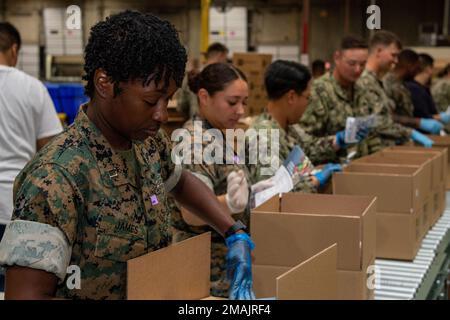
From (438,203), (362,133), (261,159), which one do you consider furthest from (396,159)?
(261,159)

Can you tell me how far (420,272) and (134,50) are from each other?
5.70 ft

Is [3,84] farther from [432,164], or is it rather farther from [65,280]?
[432,164]

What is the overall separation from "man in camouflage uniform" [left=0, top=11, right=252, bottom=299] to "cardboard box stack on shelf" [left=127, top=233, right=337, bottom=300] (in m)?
0.08

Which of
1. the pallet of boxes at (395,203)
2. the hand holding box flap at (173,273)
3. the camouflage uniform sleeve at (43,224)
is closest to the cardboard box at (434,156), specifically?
the pallet of boxes at (395,203)

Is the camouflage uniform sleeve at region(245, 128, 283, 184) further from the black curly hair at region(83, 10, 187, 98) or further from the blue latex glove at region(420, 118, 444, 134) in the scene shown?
the blue latex glove at region(420, 118, 444, 134)

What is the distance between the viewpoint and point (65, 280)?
3.96 ft

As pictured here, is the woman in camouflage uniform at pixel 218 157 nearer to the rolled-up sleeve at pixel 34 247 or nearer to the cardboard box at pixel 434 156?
the rolled-up sleeve at pixel 34 247

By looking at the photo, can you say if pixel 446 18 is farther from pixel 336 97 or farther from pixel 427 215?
A: pixel 427 215

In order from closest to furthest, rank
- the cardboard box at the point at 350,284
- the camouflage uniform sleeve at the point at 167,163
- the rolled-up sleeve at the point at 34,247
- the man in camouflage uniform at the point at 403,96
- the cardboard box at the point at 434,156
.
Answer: the rolled-up sleeve at the point at 34,247
the camouflage uniform sleeve at the point at 167,163
the cardboard box at the point at 350,284
the cardboard box at the point at 434,156
the man in camouflage uniform at the point at 403,96

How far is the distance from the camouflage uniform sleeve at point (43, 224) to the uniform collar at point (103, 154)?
114mm

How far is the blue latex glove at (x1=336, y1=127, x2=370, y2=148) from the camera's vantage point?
3.57 metres

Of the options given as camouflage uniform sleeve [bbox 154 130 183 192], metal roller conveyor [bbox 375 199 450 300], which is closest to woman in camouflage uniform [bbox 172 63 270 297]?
camouflage uniform sleeve [bbox 154 130 183 192]

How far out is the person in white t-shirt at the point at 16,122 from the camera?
2.81 m
